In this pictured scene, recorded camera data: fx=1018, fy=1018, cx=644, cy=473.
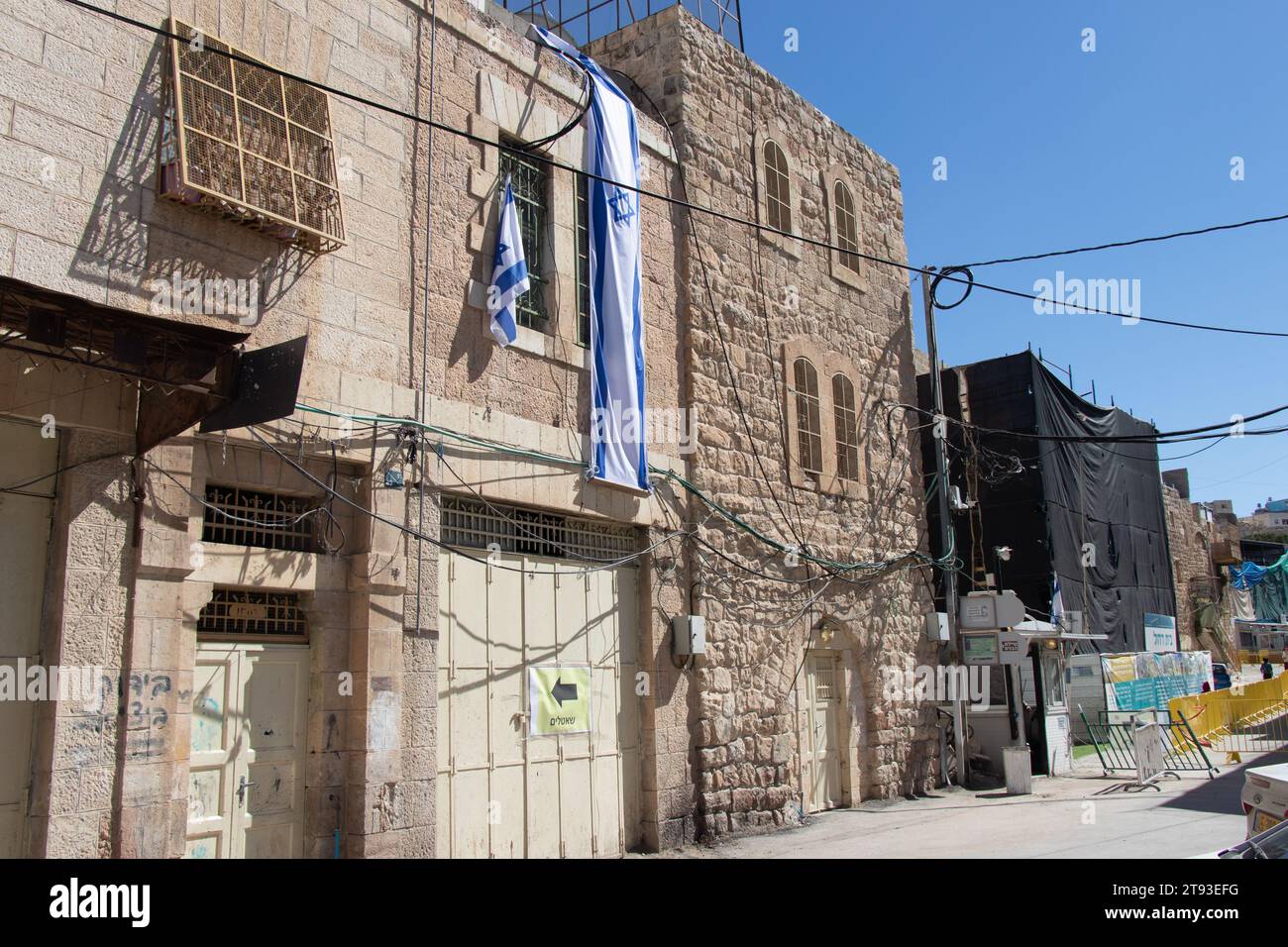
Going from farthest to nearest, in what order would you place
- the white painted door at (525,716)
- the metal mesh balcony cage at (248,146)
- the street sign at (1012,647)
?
the street sign at (1012,647) → the white painted door at (525,716) → the metal mesh balcony cage at (248,146)

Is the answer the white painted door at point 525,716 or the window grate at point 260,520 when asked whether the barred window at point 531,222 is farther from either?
the window grate at point 260,520

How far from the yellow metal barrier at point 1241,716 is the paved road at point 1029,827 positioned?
502cm

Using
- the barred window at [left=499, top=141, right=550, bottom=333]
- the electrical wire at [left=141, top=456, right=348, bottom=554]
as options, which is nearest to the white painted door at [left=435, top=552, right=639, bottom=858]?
the electrical wire at [left=141, top=456, right=348, bottom=554]

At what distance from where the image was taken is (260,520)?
24.8 ft

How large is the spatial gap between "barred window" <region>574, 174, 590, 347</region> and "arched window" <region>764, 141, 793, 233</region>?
368 cm

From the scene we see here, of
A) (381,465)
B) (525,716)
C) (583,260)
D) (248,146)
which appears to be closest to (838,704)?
(525,716)

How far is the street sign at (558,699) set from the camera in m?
9.52

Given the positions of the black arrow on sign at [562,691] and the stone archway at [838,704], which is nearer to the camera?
the black arrow on sign at [562,691]

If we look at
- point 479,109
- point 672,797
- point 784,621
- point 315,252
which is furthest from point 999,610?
point 315,252

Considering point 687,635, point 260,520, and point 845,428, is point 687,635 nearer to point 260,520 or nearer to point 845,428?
point 260,520

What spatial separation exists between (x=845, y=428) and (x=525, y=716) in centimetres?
752

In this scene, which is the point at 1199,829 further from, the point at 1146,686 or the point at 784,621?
the point at 1146,686

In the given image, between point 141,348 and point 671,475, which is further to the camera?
point 671,475

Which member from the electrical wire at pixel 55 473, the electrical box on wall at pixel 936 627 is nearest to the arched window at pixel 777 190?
the electrical box on wall at pixel 936 627
